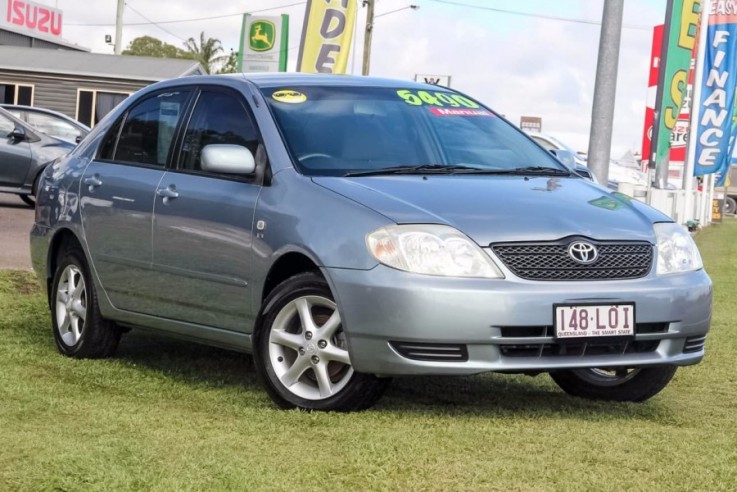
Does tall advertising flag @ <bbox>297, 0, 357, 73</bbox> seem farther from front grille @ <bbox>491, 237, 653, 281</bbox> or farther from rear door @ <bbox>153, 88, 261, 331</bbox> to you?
front grille @ <bbox>491, 237, 653, 281</bbox>

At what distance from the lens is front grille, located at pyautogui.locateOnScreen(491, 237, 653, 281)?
5.37 meters

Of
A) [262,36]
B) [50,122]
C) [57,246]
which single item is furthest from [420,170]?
[262,36]

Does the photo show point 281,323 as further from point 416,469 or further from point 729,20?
point 729,20

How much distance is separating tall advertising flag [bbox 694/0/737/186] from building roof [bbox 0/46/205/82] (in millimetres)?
16882

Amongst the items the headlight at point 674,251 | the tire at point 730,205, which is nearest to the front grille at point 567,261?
the headlight at point 674,251

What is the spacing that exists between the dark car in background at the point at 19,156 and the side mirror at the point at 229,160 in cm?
1414

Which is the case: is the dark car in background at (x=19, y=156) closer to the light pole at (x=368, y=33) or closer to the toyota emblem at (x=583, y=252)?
the toyota emblem at (x=583, y=252)

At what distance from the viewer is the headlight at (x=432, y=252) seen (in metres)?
5.29

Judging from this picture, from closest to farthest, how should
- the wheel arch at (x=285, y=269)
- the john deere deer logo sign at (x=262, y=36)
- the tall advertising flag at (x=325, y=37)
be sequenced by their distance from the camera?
the wheel arch at (x=285, y=269) → the tall advertising flag at (x=325, y=37) → the john deere deer logo sign at (x=262, y=36)

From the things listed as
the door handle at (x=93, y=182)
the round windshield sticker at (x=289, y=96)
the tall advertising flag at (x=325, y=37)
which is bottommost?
the door handle at (x=93, y=182)

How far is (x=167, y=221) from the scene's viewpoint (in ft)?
21.7

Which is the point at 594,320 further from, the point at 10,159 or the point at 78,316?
the point at 10,159

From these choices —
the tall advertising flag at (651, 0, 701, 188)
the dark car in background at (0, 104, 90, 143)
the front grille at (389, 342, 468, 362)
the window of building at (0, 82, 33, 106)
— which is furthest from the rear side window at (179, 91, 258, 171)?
the window of building at (0, 82, 33, 106)

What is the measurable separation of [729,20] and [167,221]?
1022 inches
